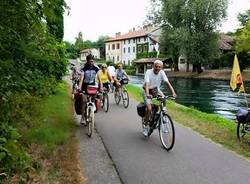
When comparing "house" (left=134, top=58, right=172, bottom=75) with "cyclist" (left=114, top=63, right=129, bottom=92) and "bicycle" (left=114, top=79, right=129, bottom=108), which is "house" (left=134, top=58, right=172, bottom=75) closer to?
"cyclist" (left=114, top=63, right=129, bottom=92)

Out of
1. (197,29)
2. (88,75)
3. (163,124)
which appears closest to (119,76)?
(88,75)

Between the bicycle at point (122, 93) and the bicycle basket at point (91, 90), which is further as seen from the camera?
the bicycle at point (122, 93)

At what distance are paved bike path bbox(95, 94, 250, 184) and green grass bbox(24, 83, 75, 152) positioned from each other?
3.22 ft

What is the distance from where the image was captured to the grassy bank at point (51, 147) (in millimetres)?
6551

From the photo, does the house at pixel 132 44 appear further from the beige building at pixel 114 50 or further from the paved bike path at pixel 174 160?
the paved bike path at pixel 174 160

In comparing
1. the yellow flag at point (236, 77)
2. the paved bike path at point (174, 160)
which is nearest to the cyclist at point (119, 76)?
the paved bike path at point (174, 160)

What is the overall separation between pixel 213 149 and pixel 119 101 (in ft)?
31.3

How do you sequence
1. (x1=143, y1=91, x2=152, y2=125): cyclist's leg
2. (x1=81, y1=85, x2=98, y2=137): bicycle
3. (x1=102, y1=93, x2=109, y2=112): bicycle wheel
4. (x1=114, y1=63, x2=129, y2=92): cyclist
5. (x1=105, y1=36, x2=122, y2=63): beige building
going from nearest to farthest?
(x1=143, y1=91, x2=152, y2=125): cyclist's leg
(x1=81, y1=85, x2=98, y2=137): bicycle
(x1=102, y1=93, x2=109, y2=112): bicycle wheel
(x1=114, y1=63, x2=129, y2=92): cyclist
(x1=105, y1=36, x2=122, y2=63): beige building

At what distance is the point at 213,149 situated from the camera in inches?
364

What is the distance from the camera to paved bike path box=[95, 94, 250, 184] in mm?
6898

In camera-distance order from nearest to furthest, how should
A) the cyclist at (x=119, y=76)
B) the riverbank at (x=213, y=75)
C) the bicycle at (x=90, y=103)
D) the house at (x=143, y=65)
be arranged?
the bicycle at (x=90, y=103) < the cyclist at (x=119, y=76) < the riverbank at (x=213, y=75) < the house at (x=143, y=65)

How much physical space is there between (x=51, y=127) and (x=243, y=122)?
4739 millimetres

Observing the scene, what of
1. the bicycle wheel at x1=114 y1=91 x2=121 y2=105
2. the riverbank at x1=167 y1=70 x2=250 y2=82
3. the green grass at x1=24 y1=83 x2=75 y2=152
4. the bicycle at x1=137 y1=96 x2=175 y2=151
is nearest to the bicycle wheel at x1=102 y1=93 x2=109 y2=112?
the green grass at x1=24 y1=83 x2=75 y2=152

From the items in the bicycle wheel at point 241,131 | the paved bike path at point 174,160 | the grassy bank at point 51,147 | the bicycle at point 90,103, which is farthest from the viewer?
the bicycle at point 90,103
